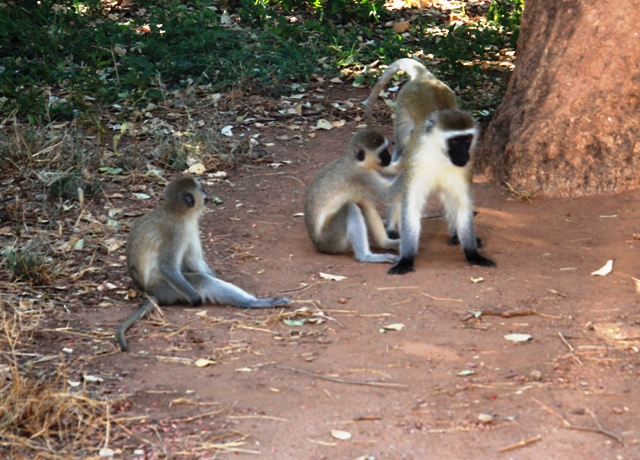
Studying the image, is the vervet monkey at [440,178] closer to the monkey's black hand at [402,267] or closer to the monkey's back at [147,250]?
the monkey's black hand at [402,267]

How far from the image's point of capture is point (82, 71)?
10.0 metres

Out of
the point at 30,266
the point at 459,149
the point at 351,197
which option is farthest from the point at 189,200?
the point at 459,149

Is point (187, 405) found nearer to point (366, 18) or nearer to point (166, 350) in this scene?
point (166, 350)

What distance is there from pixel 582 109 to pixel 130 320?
14.3 feet

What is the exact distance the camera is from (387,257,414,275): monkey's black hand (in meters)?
6.34

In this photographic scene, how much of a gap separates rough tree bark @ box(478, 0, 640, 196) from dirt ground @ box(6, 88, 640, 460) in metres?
0.37

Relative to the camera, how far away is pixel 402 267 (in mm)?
6379

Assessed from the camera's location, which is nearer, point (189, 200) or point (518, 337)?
point (518, 337)

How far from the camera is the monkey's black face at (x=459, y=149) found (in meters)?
6.16

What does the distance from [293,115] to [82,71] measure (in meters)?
2.48

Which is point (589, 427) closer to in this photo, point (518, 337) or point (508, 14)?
point (518, 337)

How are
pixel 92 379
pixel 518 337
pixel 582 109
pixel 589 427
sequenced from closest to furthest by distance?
1. pixel 589 427
2. pixel 92 379
3. pixel 518 337
4. pixel 582 109

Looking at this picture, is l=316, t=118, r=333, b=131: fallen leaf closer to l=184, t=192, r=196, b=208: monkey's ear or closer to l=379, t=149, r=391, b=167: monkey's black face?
l=379, t=149, r=391, b=167: monkey's black face

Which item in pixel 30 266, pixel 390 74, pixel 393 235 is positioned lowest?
pixel 30 266
